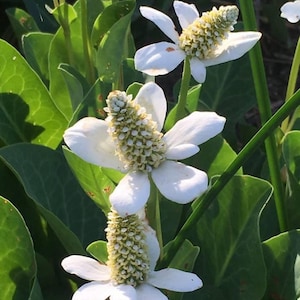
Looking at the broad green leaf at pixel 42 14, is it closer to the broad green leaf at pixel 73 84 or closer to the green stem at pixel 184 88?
the broad green leaf at pixel 73 84

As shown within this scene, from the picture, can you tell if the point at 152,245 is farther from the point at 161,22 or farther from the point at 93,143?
the point at 161,22

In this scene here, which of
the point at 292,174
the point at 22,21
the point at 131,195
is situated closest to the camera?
the point at 131,195

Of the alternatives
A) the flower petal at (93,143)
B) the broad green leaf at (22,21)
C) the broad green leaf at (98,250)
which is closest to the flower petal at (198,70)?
the flower petal at (93,143)

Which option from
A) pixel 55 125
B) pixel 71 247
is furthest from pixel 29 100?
pixel 71 247

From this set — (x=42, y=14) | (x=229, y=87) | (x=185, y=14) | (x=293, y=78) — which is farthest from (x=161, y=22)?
(x=42, y=14)

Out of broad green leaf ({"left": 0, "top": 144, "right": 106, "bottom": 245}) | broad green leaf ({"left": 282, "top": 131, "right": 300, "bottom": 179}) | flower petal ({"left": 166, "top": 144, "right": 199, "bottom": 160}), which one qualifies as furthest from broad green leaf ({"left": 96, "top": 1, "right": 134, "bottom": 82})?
flower petal ({"left": 166, "top": 144, "right": 199, "bottom": 160})

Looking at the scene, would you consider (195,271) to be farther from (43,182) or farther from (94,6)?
(94,6)

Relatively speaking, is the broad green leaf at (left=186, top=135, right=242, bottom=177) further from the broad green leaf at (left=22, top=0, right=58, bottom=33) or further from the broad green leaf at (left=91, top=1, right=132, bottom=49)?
the broad green leaf at (left=22, top=0, right=58, bottom=33)
